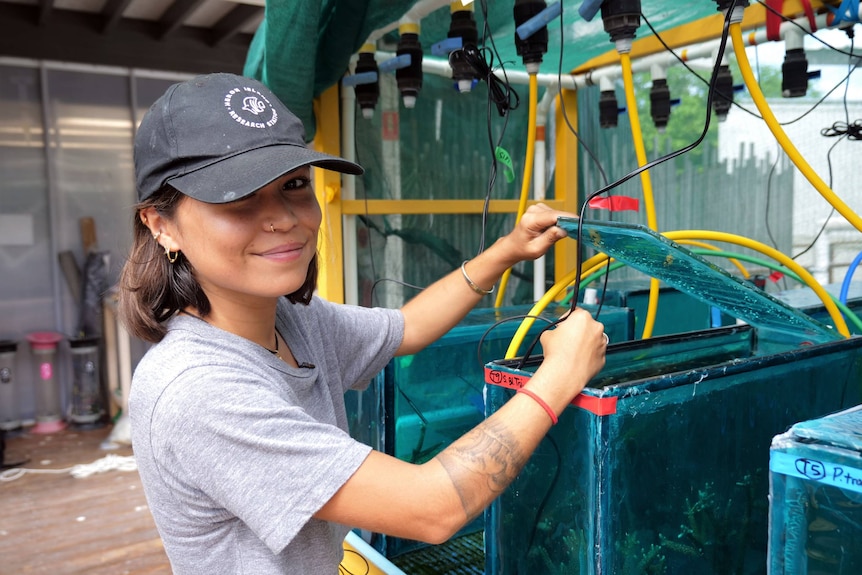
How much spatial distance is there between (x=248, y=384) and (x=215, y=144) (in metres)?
0.31

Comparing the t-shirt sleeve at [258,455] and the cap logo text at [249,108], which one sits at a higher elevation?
the cap logo text at [249,108]

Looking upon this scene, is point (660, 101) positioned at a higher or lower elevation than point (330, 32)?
lower

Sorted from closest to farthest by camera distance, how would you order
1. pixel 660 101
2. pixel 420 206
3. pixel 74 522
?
pixel 660 101, pixel 420 206, pixel 74 522

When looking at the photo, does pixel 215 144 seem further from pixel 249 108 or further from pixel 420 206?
pixel 420 206

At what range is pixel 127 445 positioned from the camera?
171 inches

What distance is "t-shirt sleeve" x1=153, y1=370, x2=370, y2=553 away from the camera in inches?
30.5

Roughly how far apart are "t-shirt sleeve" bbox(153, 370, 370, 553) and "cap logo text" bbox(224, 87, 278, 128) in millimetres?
344

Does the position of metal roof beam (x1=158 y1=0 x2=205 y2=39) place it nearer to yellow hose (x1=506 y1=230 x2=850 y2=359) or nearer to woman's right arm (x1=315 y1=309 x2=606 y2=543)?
yellow hose (x1=506 y1=230 x2=850 y2=359)

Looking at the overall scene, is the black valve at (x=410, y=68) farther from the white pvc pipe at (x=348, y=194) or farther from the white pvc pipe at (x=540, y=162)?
the white pvc pipe at (x=540, y=162)

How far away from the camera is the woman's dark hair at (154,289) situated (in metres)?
0.95

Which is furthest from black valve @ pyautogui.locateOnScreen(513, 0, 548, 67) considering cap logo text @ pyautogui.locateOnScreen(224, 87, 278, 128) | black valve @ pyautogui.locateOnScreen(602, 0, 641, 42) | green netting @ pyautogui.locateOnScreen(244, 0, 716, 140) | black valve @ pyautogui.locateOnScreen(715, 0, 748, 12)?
cap logo text @ pyautogui.locateOnScreen(224, 87, 278, 128)

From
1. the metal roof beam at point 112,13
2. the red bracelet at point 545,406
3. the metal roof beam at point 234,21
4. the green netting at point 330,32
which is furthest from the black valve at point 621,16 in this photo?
the metal roof beam at point 112,13

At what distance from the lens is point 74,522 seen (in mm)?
3180

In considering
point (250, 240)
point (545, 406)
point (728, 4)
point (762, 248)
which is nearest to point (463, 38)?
point (728, 4)
